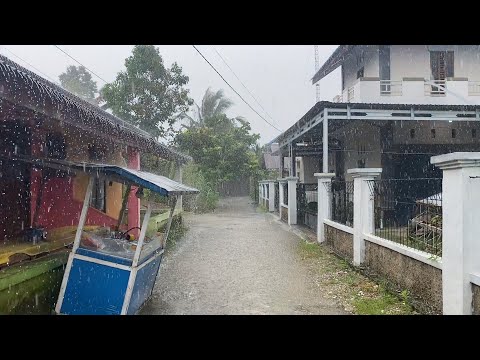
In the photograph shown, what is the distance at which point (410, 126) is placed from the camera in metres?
14.1

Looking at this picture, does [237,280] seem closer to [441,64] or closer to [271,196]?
[441,64]

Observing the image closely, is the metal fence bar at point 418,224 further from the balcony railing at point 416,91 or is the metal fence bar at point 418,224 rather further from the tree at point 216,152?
the tree at point 216,152

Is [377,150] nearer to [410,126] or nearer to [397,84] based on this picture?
[410,126]

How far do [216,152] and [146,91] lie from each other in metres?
5.72

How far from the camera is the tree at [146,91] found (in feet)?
66.8

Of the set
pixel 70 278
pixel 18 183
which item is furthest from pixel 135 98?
pixel 70 278

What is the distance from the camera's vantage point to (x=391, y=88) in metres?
14.3

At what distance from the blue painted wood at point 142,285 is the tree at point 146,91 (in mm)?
16481

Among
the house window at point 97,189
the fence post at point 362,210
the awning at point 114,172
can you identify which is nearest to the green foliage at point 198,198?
the house window at point 97,189

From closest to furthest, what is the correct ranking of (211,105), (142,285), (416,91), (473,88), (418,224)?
1. (142,285)
2. (418,224)
3. (416,91)
4. (473,88)
5. (211,105)

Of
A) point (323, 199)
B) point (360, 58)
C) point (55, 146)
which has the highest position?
point (360, 58)

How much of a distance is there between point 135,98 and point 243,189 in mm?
18943

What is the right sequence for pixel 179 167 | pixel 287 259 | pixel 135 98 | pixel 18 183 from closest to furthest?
pixel 18 183
pixel 287 259
pixel 179 167
pixel 135 98

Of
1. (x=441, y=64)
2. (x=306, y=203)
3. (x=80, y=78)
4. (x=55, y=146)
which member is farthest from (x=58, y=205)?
(x=80, y=78)
